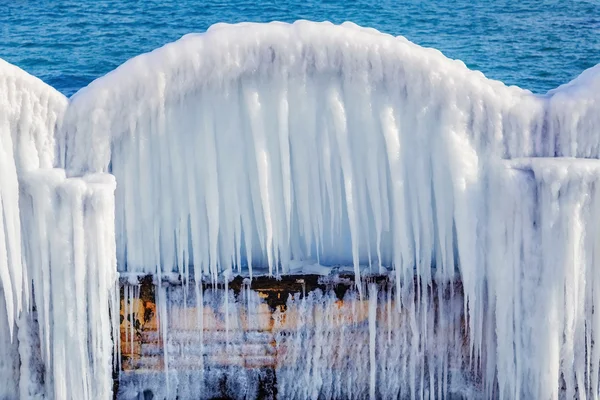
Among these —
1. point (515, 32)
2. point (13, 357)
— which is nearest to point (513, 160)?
point (13, 357)

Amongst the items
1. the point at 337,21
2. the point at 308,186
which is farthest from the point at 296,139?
the point at 337,21

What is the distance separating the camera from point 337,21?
48.8 ft

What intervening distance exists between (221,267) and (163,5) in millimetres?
12648

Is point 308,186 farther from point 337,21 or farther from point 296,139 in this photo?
point 337,21

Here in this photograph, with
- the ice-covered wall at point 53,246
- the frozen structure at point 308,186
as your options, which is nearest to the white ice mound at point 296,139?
the frozen structure at point 308,186

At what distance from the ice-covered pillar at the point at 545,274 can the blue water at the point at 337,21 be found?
6526 millimetres

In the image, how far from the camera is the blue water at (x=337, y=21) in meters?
11.1

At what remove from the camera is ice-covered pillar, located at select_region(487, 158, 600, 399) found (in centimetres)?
370

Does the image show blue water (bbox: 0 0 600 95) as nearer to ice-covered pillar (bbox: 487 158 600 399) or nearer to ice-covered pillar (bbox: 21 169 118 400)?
ice-covered pillar (bbox: 21 169 118 400)

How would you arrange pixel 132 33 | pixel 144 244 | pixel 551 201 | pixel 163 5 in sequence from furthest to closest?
pixel 163 5 → pixel 132 33 → pixel 144 244 → pixel 551 201

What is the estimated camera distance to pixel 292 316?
401 centimetres

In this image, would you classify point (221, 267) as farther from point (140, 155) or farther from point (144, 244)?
point (140, 155)

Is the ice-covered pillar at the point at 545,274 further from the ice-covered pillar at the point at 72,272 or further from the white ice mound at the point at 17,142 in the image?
the white ice mound at the point at 17,142

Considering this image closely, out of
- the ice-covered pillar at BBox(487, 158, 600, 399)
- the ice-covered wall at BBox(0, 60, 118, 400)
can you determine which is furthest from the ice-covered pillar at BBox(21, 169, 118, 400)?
the ice-covered pillar at BBox(487, 158, 600, 399)
